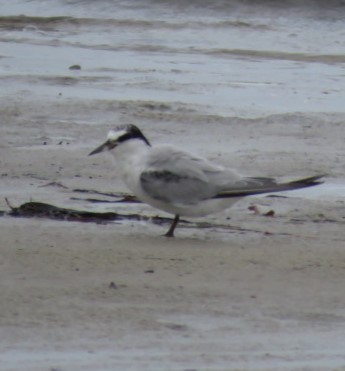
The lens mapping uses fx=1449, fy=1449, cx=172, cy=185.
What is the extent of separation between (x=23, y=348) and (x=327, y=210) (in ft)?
10.8

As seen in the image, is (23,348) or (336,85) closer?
(23,348)

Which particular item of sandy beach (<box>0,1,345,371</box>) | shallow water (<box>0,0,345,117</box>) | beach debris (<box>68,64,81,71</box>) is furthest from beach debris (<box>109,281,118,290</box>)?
beach debris (<box>68,64,81,71</box>)

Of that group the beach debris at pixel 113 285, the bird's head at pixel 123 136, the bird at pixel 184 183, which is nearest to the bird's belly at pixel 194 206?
the bird at pixel 184 183

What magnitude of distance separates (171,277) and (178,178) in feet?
3.93

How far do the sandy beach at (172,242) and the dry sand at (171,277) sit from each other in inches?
0.4

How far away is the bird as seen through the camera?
24.3 ft

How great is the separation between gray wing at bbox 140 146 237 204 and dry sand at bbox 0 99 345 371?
0.71 feet

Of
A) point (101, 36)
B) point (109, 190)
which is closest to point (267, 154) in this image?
point (109, 190)

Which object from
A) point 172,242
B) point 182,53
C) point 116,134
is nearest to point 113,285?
point 172,242

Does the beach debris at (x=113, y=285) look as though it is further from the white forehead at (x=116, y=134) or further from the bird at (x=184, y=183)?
the white forehead at (x=116, y=134)

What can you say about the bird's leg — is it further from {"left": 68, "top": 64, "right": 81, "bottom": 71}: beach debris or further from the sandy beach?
{"left": 68, "top": 64, "right": 81, "bottom": 71}: beach debris

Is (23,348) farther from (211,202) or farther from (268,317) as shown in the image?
(211,202)

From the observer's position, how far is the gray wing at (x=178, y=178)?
739 centimetres

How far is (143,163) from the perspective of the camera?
7.49 meters
